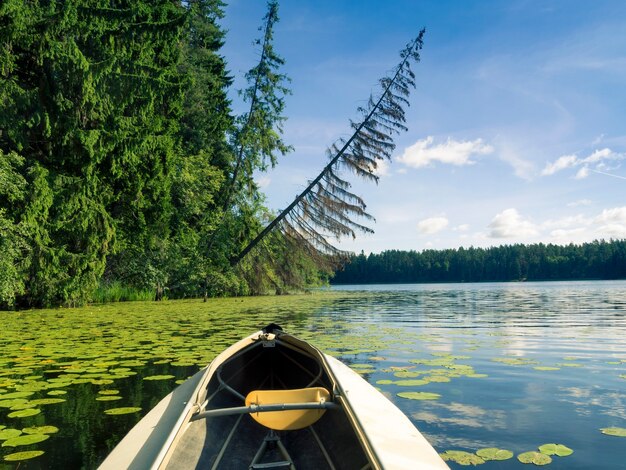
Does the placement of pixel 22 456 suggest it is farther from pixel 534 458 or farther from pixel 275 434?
pixel 534 458

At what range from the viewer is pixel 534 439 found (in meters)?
3.69

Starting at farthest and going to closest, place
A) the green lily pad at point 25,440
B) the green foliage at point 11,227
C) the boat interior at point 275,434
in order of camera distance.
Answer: the green foliage at point 11,227
the green lily pad at point 25,440
the boat interior at point 275,434

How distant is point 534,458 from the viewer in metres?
3.23

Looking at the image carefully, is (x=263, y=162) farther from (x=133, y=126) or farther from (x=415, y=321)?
(x=415, y=321)

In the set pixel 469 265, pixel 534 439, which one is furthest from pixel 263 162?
pixel 469 265

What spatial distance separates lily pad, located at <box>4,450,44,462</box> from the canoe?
837mm

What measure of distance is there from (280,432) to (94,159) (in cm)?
1481

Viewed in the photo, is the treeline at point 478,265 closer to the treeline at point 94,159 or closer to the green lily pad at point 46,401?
the treeline at point 94,159

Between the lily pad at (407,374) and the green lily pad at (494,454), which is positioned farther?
the lily pad at (407,374)

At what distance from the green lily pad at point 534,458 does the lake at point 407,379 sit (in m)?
0.10

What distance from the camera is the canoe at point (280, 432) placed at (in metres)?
2.60

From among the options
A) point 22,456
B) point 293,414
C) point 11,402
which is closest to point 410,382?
point 293,414

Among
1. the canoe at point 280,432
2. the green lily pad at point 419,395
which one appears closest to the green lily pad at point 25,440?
the canoe at point 280,432

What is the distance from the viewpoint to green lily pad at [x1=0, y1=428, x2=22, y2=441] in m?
3.68
